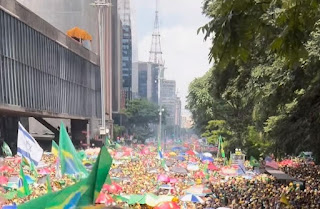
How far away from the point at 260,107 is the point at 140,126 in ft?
244

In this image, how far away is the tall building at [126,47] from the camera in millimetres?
103375

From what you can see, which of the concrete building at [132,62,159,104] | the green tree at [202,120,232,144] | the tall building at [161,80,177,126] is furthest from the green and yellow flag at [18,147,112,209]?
the tall building at [161,80,177,126]

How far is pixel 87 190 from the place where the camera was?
357cm

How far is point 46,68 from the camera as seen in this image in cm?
3603

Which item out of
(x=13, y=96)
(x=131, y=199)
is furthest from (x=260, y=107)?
(x=13, y=96)

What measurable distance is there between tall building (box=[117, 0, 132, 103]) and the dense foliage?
69.9 m

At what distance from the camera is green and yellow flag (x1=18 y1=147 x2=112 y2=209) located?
11.7 ft

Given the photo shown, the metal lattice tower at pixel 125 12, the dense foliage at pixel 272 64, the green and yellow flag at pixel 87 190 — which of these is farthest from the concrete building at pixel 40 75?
the metal lattice tower at pixel 125 12

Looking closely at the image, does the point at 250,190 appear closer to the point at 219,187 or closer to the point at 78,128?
the point at 219,187

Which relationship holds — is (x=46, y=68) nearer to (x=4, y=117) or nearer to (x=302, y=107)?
(x=4, y=117)

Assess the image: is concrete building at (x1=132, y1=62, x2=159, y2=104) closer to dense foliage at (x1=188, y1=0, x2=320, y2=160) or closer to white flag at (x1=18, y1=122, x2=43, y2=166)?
dense foliage at (x1=188, y1=0, x2=320, y2=160)

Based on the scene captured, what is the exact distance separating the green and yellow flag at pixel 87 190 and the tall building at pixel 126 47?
96.8 meters

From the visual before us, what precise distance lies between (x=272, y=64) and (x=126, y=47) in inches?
3679

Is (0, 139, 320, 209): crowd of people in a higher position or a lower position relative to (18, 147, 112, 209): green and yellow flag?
lower
